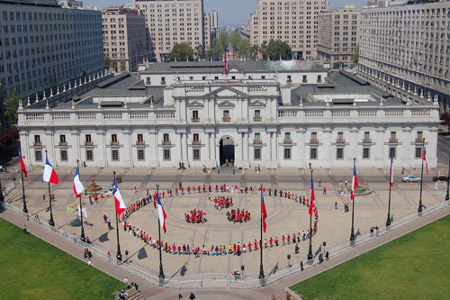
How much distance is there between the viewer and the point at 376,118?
90.7 m

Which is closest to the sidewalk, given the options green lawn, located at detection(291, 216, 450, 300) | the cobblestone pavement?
the cobblestone pavement

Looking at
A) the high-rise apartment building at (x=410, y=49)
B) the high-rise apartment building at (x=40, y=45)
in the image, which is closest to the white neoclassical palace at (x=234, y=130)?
the high-rise apartment building at (x=410, y=49)

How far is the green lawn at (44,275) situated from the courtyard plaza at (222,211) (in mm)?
4507

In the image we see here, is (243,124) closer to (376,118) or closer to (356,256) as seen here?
(376,118)

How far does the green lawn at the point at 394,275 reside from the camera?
51469 millimetres

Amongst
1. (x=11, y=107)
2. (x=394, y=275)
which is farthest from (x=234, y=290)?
(x=11, y=107)

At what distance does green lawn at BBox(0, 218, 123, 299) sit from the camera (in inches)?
2058

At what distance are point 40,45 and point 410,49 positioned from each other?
333 feet

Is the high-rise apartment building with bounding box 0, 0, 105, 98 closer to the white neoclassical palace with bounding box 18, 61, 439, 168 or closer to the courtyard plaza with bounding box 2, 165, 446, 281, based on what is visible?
the white neoclassical palace with bounding box 18, 61, 439, 168

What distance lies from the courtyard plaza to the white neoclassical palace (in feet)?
9.47

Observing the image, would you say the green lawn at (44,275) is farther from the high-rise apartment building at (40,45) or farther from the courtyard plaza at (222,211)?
the high-rise apartment building at (40,45)

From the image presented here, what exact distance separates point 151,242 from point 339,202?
28.3 meters

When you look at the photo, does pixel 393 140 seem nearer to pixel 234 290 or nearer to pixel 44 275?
pixel 234 290

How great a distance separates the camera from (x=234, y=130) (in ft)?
304
